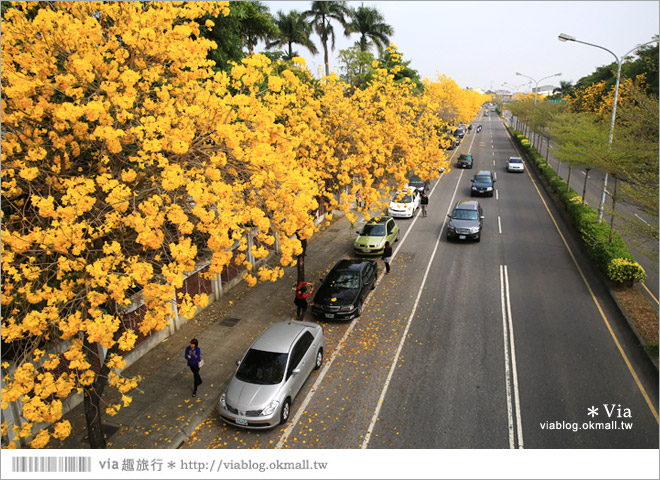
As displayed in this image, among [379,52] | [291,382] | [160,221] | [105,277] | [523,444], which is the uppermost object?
[379,52]

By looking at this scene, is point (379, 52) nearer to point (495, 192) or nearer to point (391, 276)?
point (495, 192)

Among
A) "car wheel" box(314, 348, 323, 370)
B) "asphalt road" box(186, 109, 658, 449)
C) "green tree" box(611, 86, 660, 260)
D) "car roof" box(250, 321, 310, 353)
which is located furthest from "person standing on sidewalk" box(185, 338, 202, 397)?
"green tree" box(611, 86, 660, 260)

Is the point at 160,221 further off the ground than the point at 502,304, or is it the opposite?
the point at 160,221

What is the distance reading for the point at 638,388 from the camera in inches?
432

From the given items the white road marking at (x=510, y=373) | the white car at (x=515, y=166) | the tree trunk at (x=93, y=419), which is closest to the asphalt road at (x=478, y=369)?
the white road marking at (x=510, y=373)

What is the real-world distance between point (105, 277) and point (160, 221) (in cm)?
120

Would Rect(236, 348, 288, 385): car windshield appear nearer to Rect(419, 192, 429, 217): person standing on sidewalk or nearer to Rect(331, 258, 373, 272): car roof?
Rect(331, 258, 373, 272): car roof

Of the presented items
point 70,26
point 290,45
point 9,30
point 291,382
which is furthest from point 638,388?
point 290,45

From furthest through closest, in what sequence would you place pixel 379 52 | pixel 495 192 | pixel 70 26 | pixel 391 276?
pixel 379 52, pixel 495 192, pixel 391 276, pixel 70 26

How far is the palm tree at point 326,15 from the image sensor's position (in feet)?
122

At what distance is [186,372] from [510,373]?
8615 millimetres

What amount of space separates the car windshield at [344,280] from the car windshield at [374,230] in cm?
576

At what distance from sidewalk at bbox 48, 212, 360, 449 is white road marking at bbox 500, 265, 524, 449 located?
21.2 ft

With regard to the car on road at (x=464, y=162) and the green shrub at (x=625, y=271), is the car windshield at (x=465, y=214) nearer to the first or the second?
the green shrub at (x=625, y=271)
